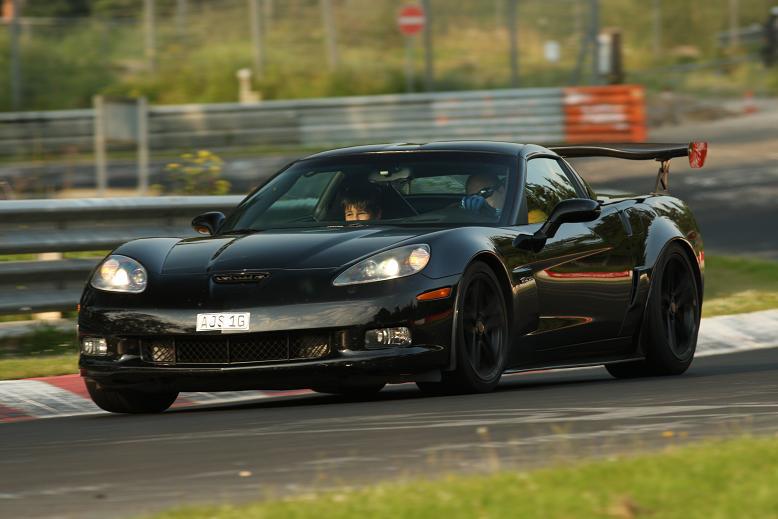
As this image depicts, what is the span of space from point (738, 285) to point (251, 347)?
26.3 ft

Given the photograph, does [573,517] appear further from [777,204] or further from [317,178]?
[777,204]

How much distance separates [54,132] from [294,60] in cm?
672

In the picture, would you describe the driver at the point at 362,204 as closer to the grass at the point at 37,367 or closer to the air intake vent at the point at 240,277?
the air intake vent at the point at 240,277

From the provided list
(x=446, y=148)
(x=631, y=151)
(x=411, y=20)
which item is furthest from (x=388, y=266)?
(x=411, y=20)

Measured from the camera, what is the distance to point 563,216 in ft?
29.2

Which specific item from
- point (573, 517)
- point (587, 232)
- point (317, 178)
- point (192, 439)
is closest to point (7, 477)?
point (192, 439)

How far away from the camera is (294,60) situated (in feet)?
117

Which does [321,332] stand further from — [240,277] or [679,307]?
[679,307]

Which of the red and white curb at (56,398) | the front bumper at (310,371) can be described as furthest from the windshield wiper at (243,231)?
the front bumper at (310,371)

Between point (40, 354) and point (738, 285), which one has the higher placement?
point (40, 354)

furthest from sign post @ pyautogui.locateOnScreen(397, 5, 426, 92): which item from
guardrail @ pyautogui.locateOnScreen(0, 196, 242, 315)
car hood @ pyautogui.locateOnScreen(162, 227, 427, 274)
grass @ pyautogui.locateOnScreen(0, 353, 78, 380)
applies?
car hood @ pyautogui.locateOnScreen(162, 227, 427, 274)

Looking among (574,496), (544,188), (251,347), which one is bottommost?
(251,347)

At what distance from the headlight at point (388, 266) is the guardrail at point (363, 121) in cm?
2169

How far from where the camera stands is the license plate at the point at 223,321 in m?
7.78
